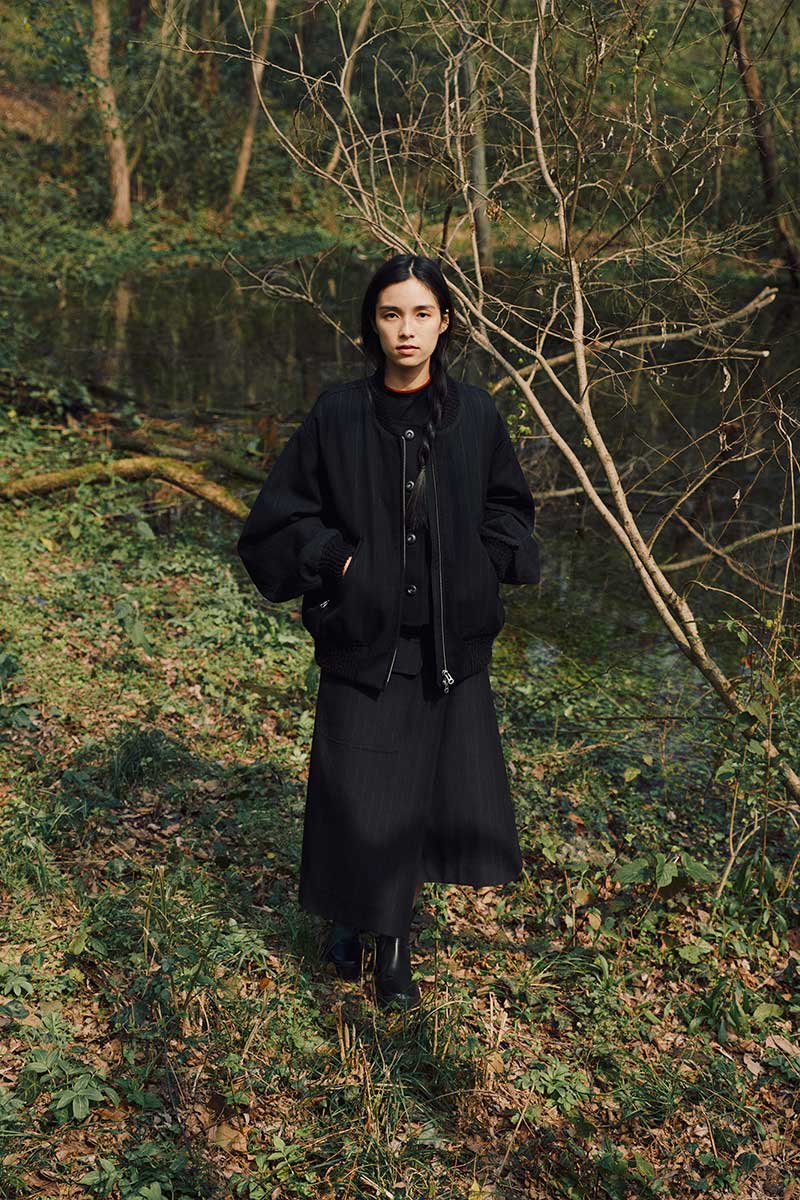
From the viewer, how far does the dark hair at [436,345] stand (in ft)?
10.9

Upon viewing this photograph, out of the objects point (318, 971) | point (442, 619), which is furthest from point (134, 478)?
point (442, 619)

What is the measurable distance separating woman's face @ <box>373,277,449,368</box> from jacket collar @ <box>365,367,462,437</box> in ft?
0.45

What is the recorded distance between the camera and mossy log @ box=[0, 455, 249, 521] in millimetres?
8109

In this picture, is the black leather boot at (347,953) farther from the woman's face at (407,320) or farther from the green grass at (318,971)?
the woman's face at (407,320)

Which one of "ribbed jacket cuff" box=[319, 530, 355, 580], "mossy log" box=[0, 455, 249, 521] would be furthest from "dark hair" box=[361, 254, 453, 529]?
"mossy log" box=[0, 455, 249, 521]

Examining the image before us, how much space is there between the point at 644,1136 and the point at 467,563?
5.85 ft

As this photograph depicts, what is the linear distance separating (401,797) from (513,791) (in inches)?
72.4

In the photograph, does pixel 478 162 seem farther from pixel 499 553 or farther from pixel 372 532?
pixel 372 532

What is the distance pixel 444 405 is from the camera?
11.5 ft

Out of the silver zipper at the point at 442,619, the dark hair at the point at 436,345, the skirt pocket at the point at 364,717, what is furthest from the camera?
the skirt pocket at the point at 364,717

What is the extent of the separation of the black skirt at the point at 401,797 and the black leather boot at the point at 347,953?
308mm

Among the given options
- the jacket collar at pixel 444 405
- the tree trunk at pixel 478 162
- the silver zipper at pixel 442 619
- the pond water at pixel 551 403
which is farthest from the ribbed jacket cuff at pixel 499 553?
the tree trunk at pixel 478 162

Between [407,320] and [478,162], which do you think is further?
[478,162]

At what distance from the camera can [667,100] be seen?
755 inches
